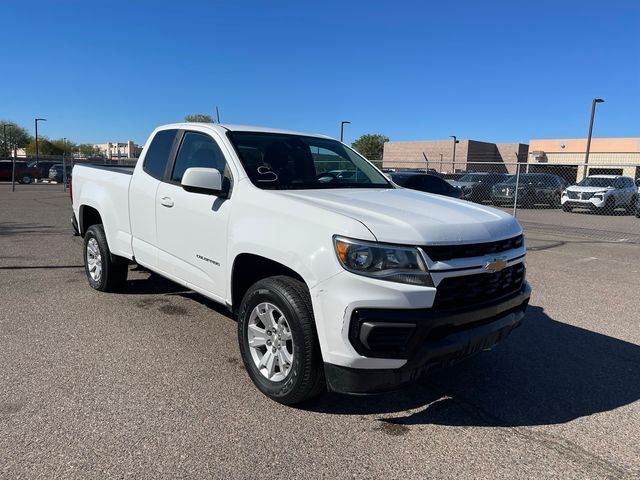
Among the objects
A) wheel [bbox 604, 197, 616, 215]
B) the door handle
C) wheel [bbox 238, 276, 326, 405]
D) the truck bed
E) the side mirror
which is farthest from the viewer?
wheel [bbox 604, 197, 616, 215]

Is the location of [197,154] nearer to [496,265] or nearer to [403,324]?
[403,324]

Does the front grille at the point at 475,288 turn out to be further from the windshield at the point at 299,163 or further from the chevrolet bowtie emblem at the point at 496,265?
the windshield at the point at 299,163

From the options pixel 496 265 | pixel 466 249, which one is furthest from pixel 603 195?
pixel 466 249

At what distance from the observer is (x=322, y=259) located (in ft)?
9.59

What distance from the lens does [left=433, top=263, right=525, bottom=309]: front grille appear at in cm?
293

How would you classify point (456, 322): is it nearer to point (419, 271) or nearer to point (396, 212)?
point (419, 271)

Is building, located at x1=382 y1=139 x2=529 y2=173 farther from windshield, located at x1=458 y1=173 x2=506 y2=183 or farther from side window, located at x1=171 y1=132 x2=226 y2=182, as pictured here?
side window, located at x1=171 y1=132 x2=226 y2=182

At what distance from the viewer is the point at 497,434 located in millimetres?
3109

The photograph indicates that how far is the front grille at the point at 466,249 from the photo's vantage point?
2904mm

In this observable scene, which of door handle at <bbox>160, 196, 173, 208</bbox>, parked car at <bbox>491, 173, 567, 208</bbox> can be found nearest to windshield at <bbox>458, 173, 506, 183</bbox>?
parked car at <bbox>491, 173, 567, 208</bbox>

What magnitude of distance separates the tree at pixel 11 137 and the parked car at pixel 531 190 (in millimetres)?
75261

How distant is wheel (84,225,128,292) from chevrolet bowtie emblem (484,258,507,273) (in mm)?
4033

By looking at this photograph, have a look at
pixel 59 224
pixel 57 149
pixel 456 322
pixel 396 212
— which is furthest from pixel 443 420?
pixel 57 149

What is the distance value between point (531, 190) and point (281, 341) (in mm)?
19980
